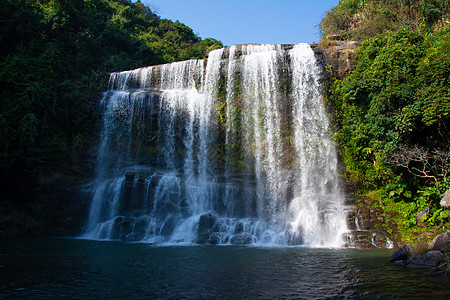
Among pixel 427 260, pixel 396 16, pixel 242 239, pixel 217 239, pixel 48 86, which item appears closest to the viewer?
pixel 427 260

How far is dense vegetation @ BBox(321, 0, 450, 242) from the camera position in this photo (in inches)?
482

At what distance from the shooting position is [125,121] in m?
20.0

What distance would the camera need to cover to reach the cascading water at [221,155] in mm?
14344

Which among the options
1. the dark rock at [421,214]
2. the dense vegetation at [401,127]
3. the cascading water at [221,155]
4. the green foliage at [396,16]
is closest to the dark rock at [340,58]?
the dense vegetation at [401,127]

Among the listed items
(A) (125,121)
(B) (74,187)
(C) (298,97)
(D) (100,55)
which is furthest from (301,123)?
(D) (100,55)

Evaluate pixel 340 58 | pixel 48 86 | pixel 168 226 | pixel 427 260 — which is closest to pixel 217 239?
pixel 168 226

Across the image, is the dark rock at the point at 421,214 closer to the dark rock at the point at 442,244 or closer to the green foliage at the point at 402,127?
the green foliage at the point at 402,127

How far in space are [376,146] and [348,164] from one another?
259 cm

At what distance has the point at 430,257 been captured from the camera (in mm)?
7430

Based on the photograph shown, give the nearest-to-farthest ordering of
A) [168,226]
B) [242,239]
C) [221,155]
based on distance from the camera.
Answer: [242,239], [168,226], [221,155]

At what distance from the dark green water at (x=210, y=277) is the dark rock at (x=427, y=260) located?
533 mm

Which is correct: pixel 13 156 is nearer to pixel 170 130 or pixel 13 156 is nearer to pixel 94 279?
pixel 170 130

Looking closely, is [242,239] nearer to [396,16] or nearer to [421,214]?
[421,214]

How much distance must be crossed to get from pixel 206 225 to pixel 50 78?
13.8m
